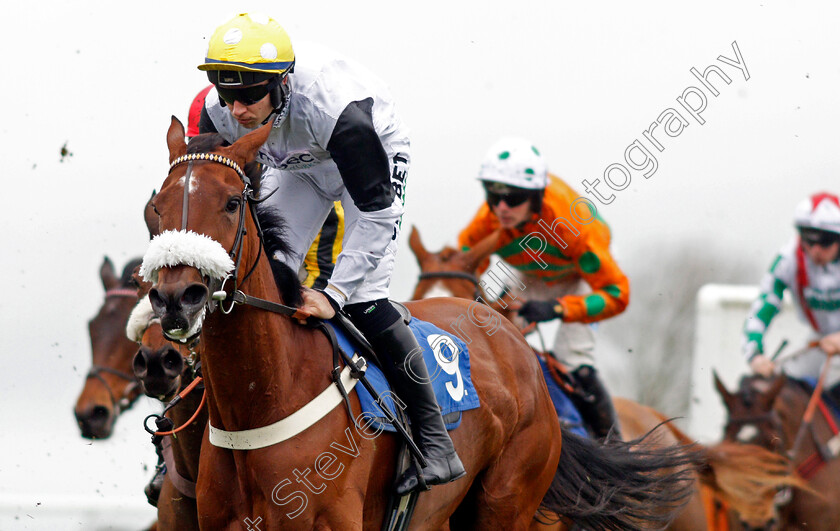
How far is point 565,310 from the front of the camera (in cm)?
635

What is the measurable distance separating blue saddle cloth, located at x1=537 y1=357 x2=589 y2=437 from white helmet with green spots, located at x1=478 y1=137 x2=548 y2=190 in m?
1.07

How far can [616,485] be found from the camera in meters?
4.87

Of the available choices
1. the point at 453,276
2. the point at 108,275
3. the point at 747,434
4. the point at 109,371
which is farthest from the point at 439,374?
the point at 747,434

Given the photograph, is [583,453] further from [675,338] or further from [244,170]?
[675,338]

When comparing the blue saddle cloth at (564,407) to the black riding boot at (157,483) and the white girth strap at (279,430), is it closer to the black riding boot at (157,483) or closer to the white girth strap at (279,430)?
the black riding boot at (157,483)

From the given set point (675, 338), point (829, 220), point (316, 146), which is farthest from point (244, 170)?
point (675, 338)

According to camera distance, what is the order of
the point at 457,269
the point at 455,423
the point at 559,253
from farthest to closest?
the point at 559,253 → the point at 457,269 → the point at 455,423

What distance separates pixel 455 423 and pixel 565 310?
8.35 feet

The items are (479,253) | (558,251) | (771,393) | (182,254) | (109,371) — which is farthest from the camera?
(771,393)

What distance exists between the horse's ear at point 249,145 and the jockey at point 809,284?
16.4 ft

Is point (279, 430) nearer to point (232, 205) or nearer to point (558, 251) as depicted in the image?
point (232, 205)

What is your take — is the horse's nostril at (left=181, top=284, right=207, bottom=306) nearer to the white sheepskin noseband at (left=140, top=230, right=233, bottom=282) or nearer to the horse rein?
the white sheepskin noseband at (left=140, top=230, right=233, bottom=282)

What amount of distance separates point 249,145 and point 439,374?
3.94 ft

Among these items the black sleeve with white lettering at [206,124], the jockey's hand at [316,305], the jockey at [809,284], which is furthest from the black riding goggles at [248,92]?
the jockey at [809,284]
